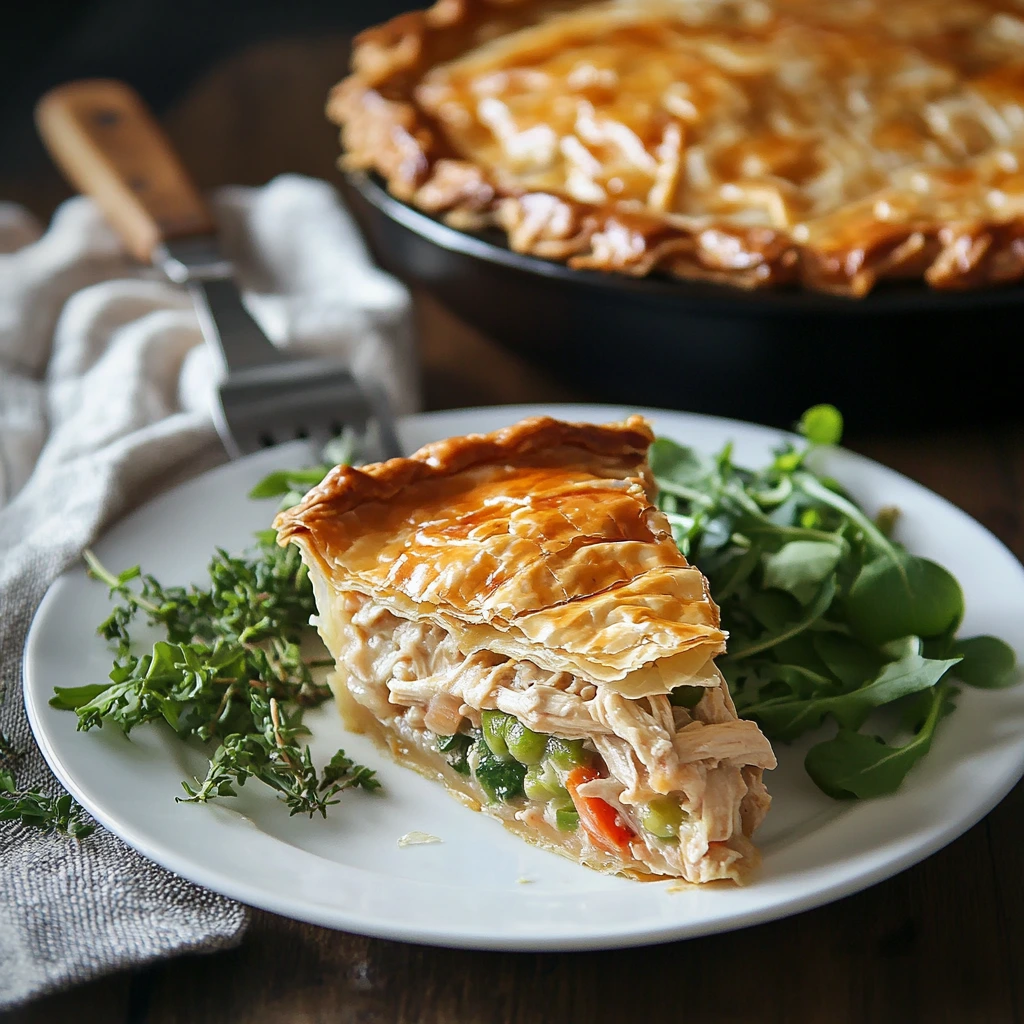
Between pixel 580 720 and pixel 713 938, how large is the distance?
0.39m

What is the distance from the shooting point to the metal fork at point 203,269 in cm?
326

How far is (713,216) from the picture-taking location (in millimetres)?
3469

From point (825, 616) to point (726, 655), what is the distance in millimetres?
260

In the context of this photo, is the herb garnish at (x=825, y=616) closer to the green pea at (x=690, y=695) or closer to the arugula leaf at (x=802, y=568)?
the arugula leaf at (x=802, y=568)

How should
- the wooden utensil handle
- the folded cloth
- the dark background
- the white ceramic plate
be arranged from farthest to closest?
the dark background
the wooden utensil handle
the folded cloth
the white ceramic plate

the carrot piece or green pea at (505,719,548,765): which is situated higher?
green pea at (505,719,548,765)

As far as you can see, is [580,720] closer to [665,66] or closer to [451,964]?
[451,964]

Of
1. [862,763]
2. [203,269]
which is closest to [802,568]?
[862,763]

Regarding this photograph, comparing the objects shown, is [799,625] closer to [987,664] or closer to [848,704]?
[848,704]

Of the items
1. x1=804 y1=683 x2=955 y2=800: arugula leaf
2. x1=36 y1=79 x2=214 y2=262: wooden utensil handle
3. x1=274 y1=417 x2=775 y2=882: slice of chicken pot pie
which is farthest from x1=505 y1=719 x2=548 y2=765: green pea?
x1=36 y1=79 x2=214 y2=262: wooden utensil handle

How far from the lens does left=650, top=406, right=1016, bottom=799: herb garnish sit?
227 centimetres

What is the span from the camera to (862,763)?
214cm

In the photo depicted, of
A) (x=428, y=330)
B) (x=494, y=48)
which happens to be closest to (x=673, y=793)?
(x=428, y=330)

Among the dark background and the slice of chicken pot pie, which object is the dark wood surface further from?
the dark background
